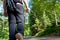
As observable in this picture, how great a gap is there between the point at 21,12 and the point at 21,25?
7.4 inches

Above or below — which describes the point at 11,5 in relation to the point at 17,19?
above

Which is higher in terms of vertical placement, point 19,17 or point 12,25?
point 19,17

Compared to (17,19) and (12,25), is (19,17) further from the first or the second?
(12,25)

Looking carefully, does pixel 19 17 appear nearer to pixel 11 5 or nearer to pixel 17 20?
pixel 17 20

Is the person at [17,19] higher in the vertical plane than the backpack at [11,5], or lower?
lower

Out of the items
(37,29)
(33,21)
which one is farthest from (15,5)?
(33,21)

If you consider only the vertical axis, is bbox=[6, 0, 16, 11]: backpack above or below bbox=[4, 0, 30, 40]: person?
above

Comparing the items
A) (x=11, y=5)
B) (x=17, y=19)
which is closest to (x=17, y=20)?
(x=17, y=19)

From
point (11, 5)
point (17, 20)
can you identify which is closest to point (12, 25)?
point (17, 20)

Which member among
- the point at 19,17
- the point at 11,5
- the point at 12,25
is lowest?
the point at 12,25

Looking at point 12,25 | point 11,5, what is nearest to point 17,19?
point 12,25

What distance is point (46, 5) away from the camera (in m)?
17.0

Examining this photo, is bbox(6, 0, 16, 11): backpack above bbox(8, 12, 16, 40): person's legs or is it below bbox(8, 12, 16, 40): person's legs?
above

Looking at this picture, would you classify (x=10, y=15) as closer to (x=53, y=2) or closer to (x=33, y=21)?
(x=53, y=2)
